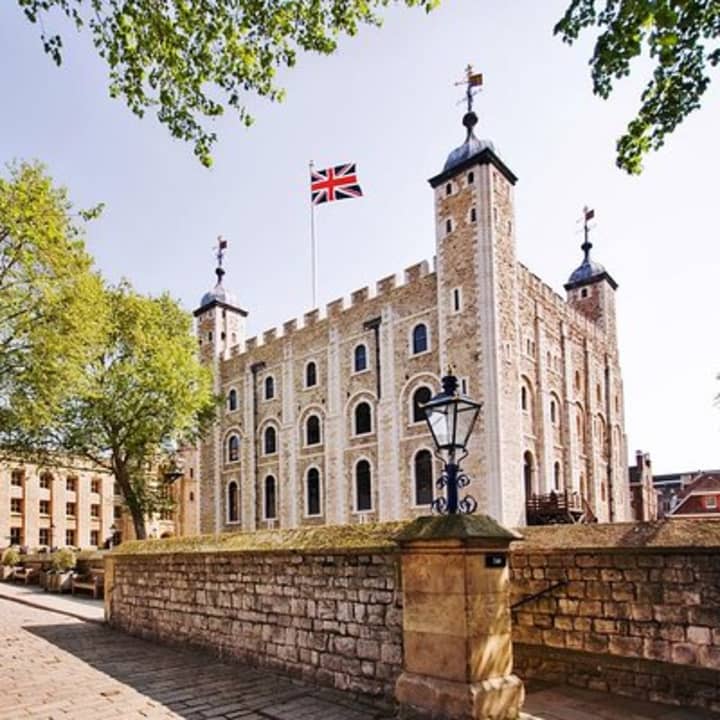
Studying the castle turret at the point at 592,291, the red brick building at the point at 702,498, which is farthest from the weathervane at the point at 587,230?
the red brick building at the point at 702,498

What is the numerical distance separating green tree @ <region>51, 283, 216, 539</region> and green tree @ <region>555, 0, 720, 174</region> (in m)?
20.0

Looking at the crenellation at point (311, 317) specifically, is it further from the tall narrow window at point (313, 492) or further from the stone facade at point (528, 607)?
the stone facade at point (528, 607)

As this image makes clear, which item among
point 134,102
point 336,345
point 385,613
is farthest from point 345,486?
point 134,102

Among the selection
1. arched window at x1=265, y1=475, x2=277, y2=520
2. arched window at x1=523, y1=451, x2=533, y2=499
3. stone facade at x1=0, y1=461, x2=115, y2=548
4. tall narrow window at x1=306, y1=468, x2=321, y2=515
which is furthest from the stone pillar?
stone facade at x1=0, y1=461, x2=115, y2=548

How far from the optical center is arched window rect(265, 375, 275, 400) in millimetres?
35625

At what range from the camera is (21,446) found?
864 inches

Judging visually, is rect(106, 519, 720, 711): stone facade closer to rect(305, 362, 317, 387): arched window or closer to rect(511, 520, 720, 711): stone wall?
rect(511, 520, 720, 711): stone wall

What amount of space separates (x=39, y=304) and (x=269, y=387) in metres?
19.8

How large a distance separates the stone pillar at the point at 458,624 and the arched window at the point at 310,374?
27.1 meters

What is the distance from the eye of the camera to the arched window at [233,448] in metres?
37.4

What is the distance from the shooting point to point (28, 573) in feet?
81.5

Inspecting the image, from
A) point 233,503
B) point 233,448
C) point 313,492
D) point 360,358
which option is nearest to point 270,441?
point 233,448

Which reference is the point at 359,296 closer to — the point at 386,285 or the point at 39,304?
the point at 386,285

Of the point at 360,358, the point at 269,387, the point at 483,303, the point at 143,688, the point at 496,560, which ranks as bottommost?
the point at 143,688
